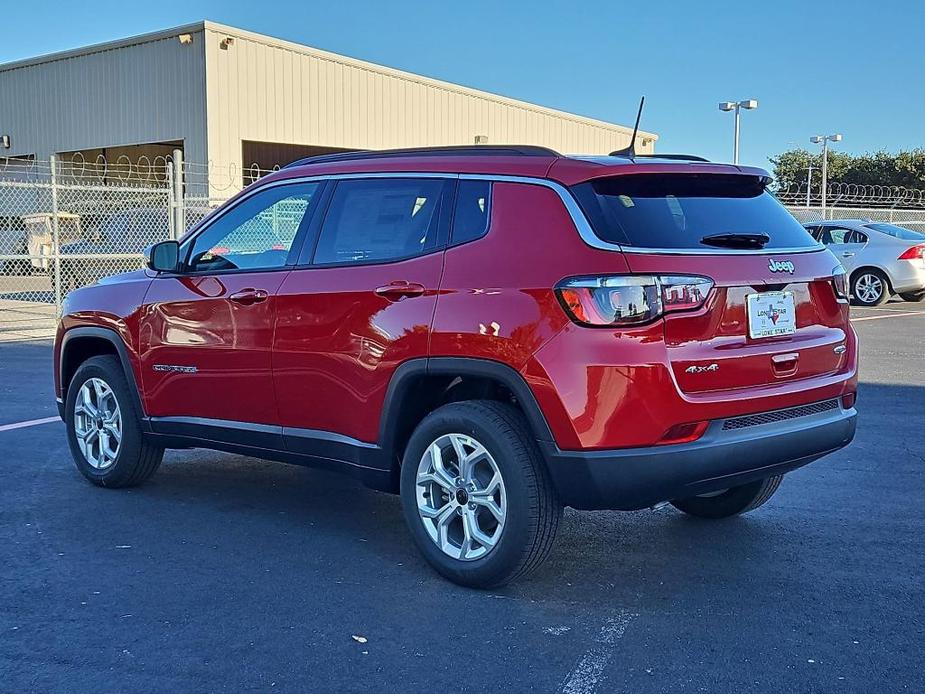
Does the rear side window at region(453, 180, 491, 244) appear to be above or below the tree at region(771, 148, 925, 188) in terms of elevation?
below

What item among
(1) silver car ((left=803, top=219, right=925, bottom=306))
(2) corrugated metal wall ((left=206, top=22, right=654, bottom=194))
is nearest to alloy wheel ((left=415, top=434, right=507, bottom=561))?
(1) silver car ((left=803, top=219, right=925, bottom=306))

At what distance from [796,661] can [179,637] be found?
7.28ft

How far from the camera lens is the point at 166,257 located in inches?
221

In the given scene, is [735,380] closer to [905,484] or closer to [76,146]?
[905,484]

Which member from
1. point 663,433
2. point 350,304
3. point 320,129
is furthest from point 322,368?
point 320,129

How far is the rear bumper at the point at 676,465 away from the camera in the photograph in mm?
3914

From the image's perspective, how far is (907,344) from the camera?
1291cm

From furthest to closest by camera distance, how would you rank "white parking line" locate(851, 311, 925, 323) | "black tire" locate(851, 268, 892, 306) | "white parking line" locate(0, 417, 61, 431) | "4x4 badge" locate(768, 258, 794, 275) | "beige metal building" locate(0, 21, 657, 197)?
"beige metal building" locate(0, 21, 657, 197)
"black tire" locate(851, 268, 892, 306)
"white parking line" locate(851, 311, 925, 323)
"white parking line" locate(0, 417, 61, 431)
"4x4 badge" locate(768, 258, 794, 275)

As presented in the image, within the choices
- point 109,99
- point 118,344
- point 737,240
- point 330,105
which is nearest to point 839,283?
point 737,240

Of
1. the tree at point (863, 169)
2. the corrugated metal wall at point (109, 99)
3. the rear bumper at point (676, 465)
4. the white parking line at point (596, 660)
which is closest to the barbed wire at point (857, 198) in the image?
the tree at point (863, 169)

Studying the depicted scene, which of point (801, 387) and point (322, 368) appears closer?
point (801, 387)

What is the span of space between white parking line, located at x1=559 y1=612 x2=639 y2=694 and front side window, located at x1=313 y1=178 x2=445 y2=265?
1742 mm

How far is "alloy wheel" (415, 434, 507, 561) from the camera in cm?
425

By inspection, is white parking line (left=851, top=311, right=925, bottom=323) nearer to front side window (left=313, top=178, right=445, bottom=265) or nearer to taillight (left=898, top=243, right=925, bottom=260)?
taillight (left=898, top=243, right=925, bottom=260)
